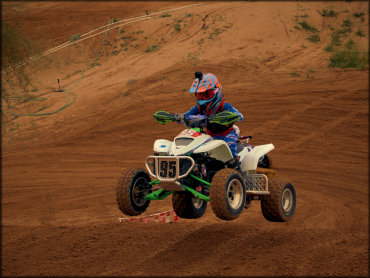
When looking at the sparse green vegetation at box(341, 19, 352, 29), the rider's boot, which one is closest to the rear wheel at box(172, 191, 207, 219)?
the rider's boot

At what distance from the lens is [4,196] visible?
13273 millimetres

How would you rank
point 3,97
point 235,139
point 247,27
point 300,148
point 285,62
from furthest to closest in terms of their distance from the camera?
point 247,27, point 285,62, point 300,148, point 3,97, point 235,139

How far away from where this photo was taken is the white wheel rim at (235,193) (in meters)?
7.22

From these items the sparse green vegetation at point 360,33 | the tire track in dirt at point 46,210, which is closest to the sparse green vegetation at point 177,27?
the sparse green vegetation at point 360,33

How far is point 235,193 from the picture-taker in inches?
290

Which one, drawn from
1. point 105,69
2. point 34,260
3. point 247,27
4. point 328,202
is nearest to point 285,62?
point 247,27

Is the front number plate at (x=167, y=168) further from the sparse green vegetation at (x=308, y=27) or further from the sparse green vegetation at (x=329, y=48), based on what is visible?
the sparse green vegetation at (x=308, y=27)

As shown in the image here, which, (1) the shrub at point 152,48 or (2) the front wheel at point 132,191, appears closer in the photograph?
(2) the front wheel at point 132,191

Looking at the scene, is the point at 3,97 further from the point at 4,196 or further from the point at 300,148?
the point at 300,148

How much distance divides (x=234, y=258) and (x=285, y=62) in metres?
15.9

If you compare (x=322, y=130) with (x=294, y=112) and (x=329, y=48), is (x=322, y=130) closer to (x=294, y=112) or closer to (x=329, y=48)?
(x=294, y=112)

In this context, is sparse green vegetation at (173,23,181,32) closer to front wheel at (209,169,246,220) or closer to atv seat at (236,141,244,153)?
atv seat at (236,141,244,153)

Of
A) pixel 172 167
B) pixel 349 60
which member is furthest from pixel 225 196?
pixel 349 60

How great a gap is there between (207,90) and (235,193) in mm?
1894
